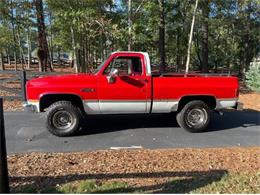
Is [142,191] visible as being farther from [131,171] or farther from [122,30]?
[122,30]

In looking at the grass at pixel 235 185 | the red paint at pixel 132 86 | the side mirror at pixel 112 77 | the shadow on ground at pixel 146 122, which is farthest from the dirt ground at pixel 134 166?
the shadow on ground at pixel 146 122

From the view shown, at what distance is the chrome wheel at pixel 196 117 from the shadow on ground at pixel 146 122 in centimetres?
52

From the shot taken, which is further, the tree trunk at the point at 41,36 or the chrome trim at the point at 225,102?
the tree trunk at the point at 41,36

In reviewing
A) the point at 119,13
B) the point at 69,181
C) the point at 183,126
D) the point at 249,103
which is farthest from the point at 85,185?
the point at 119,13

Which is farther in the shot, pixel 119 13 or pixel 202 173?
pixel 119 13

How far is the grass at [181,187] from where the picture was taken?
14.6 ft

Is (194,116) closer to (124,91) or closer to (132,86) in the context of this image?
(132,86)

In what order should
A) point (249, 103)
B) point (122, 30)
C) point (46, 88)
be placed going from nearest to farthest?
point (46, 88)
point (249, 103)
point (122, 30)

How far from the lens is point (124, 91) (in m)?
7.74

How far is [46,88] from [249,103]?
336 inches

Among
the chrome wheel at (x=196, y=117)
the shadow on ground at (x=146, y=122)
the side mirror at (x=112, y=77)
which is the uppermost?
the side mirror at (x=112, y=77)

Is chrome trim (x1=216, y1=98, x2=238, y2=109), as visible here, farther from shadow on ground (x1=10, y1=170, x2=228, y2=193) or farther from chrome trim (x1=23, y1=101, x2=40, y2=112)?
chrome trim (x1=23, y1=101, x2=40, y2=112)

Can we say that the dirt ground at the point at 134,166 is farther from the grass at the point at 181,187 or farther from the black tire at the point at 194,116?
the black tire at the point at 194,116

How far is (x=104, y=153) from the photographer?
20.3 feet
